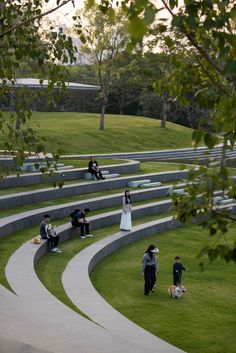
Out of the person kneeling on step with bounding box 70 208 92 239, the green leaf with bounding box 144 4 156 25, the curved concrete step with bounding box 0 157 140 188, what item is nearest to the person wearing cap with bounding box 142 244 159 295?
the person kneeling on step with bounding box 70 208 92 239

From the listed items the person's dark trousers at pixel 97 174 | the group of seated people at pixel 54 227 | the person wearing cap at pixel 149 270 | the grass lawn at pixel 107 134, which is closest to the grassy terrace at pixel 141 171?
the person's dark trousers at pixel 97 174

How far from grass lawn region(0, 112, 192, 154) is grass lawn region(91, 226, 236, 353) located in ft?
65.8

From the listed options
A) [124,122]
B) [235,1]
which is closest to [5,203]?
[235,1]

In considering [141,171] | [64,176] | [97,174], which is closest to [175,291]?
[64,176]

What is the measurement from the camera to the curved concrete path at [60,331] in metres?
7.66

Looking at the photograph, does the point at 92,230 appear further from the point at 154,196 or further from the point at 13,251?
the point at 154,196

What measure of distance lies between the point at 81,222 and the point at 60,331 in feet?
27.9

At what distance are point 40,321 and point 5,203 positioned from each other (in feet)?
31.9

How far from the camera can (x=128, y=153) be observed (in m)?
37.8

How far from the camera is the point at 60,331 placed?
8367mm

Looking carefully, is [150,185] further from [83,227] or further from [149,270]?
[149,270]

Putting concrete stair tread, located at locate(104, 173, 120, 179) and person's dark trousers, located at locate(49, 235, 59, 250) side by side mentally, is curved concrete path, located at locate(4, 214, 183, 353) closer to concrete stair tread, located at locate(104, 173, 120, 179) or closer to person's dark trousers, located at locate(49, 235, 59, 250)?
person's dark trousers, located at locate(49, 235, 59, 250)

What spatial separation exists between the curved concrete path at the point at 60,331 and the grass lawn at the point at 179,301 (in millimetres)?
1171

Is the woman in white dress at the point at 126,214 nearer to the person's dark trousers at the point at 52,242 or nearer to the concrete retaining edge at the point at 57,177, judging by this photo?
the person's dark trousers at the point at 52,242
